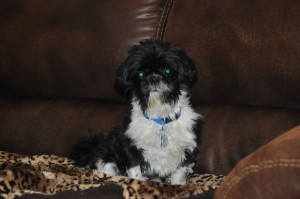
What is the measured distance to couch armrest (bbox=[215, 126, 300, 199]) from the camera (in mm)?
1063

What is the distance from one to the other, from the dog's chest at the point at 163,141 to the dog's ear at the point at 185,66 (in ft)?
0.78

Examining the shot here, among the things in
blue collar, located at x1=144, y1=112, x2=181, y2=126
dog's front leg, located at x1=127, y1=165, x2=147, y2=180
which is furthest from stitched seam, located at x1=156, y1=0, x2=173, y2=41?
dog's front leg, located at x1=127, y1=165, x2=147, y2=180

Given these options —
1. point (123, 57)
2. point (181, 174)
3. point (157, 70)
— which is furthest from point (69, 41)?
point (181, 174)

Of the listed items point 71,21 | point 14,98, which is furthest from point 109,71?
point 14,98

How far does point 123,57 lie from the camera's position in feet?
8.86

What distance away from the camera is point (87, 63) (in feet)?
9.23

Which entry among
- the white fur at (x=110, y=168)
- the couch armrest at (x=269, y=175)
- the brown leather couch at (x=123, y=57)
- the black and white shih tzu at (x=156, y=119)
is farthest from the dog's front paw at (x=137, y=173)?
the couch armrest at (x=269, y=175)

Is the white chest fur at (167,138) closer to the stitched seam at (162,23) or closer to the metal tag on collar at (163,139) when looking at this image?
the metal tag on collar at (163,139)

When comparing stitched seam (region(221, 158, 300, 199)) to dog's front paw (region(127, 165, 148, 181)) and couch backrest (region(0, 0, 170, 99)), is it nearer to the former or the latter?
dog's front paw (region(127, 165, 148, 181))

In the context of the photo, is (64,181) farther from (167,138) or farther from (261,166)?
(261,166)

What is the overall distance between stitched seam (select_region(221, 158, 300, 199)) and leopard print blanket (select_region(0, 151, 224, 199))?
23.6 inches

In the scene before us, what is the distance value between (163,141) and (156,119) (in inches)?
4.5

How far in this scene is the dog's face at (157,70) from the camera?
235 centimetres

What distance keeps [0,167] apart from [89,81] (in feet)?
2.74
